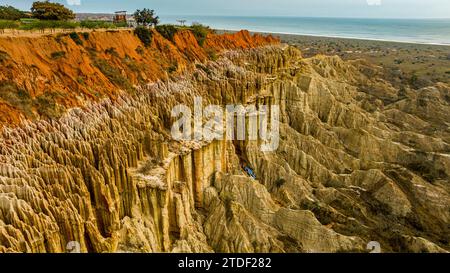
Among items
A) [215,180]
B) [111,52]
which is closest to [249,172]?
[215,180]

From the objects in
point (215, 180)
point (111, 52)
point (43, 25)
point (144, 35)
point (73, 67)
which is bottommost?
point (215, 180)

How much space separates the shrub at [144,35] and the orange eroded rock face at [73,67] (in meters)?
0.61

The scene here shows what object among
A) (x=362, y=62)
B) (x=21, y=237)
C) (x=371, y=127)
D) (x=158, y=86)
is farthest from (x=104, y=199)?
(x=362, y=62)

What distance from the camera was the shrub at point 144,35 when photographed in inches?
1550

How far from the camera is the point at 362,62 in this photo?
8338cm

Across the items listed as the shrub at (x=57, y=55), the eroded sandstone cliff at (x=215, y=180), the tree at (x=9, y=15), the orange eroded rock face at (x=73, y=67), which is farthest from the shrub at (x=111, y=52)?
the tree at (x=9, y=15)

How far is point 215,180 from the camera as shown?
72.7ft

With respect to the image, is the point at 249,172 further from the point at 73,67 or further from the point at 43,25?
the point at 43,25

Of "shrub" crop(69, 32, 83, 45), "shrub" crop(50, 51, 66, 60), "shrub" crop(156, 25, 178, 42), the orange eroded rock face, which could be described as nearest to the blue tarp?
the orange eroded rock face

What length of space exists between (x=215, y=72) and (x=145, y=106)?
591 inches

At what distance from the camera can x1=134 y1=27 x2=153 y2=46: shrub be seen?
3938 centimetres

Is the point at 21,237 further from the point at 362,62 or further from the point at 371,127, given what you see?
the point at 362,62

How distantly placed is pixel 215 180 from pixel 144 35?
79.7ft

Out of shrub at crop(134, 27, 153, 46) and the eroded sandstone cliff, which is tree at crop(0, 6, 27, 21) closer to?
shrub at crop(134, 27, 153, 46)
